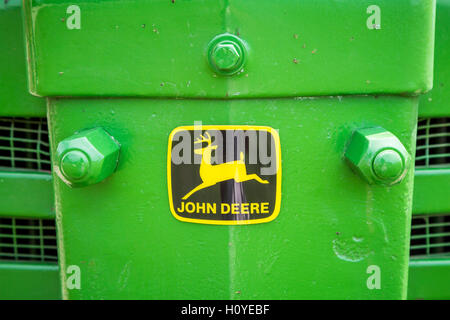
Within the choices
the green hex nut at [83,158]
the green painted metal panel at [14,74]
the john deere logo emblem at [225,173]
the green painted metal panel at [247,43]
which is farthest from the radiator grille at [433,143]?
the green painted metal panel at [14,74]

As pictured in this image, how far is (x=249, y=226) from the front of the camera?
952mm

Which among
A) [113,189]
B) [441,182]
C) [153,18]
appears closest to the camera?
[153,18]

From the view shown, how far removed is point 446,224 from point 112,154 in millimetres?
984

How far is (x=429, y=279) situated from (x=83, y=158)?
3.47 feet

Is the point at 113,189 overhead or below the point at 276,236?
overhead

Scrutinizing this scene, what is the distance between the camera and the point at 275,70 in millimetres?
884

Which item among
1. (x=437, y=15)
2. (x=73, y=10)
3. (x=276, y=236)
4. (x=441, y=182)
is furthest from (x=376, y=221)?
(x=73, y=10)

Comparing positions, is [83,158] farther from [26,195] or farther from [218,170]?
[26,195]

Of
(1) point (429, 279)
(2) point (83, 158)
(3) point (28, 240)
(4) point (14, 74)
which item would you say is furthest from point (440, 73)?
(3) point (28, 240)

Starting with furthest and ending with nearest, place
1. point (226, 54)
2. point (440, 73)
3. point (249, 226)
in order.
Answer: point (440, 73)
point (249, 226)
point (226, 54)

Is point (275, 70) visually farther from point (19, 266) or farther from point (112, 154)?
point (19, 266)

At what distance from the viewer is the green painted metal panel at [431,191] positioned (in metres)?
1.19

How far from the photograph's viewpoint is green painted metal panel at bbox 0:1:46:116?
1.12 m

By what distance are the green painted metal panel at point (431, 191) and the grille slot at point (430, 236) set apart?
0.04m
